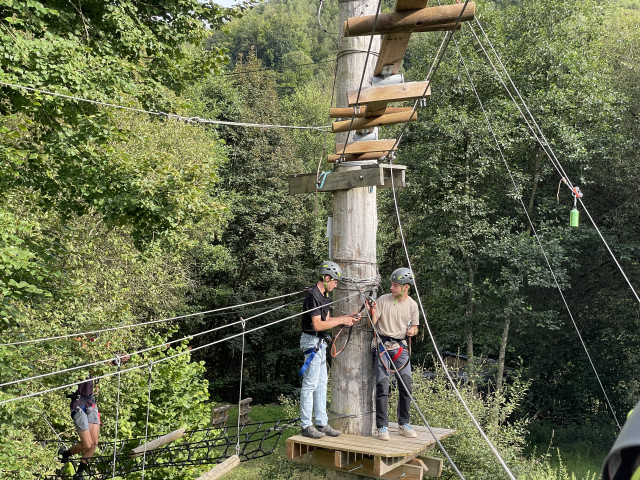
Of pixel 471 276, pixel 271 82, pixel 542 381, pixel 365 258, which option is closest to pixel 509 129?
pixel 471 276

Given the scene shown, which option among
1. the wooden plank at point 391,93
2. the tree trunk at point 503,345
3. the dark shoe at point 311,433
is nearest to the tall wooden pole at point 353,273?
the dark shoe at point 311,433

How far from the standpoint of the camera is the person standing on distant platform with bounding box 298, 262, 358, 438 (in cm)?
516

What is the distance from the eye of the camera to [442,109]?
50.6 feet

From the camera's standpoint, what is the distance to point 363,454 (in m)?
4.93

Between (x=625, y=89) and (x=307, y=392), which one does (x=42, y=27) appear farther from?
(x=625, y=89)

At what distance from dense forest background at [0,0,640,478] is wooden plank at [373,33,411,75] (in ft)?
6.52

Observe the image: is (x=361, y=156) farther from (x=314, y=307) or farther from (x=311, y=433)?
(x=311, y=433)

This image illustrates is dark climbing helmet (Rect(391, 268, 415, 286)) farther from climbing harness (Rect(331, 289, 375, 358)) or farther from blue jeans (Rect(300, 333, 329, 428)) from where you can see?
blue jeans (Rect(300, 333, 329, 428))

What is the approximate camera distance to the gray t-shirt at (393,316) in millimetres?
5395

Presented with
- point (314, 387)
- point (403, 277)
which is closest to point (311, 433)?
point (314, 387)

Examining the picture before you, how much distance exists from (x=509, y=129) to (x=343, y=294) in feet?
34.8

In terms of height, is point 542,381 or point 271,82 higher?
point 271,82

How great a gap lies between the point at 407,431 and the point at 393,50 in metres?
3.08

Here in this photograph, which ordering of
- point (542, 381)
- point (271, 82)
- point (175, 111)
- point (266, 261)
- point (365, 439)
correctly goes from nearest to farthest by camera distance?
point (365, 439), point (175, 111), point (542, 381), point (266, 261), point (271, 82)
